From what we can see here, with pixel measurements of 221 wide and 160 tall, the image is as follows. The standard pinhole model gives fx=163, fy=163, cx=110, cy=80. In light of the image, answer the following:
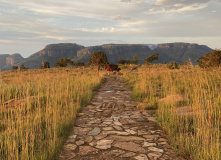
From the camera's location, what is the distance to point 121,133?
3.62 m

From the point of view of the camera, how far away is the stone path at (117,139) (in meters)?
2.69

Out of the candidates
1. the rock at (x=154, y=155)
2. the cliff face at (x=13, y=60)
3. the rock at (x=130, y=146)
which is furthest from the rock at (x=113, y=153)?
the cliff face at (x=13, y=60)

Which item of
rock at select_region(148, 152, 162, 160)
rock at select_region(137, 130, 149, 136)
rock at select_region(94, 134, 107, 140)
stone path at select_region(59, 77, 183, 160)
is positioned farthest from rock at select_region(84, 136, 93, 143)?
rock at select_region(148, 152, 162, 160)

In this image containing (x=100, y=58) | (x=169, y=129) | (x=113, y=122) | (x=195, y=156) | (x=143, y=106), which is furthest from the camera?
(x=100, y=58)

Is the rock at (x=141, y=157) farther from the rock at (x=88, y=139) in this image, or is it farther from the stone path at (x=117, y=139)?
the rock at (x=88, y=139)

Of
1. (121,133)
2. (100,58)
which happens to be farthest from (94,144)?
(100,58)

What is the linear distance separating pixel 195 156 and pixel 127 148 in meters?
1.09

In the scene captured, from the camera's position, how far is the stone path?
269 cm

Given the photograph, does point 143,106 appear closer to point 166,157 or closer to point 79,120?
point 79,120

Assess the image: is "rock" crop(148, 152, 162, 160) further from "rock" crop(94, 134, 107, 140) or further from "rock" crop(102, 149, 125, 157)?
"rock" crop(94, 134, 107, 140)

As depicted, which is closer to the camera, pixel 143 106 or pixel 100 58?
pixel 143 106

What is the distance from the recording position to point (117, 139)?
130 inches

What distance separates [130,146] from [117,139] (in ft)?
1.21

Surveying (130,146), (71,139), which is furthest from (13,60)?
(130,146)
